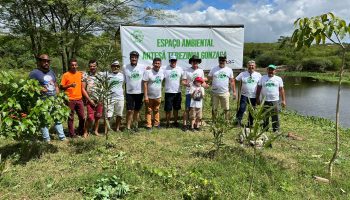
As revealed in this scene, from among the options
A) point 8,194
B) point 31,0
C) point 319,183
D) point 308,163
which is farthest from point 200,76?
point 31,0

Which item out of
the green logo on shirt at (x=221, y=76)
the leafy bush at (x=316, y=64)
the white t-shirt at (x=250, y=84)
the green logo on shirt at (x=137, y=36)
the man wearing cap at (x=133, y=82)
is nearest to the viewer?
the man wearing cap at (x=133, y=82)

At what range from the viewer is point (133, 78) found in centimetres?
717

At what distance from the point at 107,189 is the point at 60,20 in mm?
9005

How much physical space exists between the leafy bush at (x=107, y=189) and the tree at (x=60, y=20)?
7268 millimetres

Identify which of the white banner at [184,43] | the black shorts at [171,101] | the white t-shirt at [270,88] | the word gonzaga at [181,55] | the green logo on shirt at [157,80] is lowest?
the black shorts at [171,101]

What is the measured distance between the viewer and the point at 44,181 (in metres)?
4.76

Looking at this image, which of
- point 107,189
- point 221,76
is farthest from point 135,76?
point 107,189

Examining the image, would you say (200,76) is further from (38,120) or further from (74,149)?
(38,120)

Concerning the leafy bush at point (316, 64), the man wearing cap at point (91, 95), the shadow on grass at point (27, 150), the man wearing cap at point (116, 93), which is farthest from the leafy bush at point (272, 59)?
the shadow on grass at point (27, 150)

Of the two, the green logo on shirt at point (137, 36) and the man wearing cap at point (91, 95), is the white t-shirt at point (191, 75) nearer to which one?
the green logo on shirt at point (137, 36)

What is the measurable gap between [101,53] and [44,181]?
237cm

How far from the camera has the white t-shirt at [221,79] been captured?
777cm

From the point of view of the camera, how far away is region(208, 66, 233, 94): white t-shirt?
7770 millimetres

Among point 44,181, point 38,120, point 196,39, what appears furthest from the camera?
point 196,39
